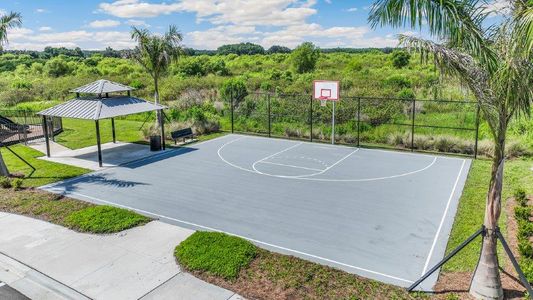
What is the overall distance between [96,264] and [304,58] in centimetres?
4618

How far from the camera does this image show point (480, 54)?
6055mm

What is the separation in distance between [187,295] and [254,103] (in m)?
18.3

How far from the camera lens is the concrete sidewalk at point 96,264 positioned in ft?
23.1

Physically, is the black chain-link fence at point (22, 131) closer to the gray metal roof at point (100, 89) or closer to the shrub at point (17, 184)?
the gray metal roof at point (100, 89)

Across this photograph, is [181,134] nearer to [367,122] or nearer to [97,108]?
[97,108]

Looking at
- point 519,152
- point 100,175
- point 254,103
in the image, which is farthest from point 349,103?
point 100,175

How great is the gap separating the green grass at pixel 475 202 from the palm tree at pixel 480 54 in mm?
1658

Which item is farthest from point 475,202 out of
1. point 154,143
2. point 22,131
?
point 22,131

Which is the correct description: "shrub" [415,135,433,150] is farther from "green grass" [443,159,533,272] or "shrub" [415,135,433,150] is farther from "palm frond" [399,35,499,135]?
"palm frond" [399,35,499,135]

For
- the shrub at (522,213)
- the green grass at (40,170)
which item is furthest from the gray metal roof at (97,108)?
the shrub at (522,213)

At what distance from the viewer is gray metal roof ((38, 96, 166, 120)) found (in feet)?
50.7

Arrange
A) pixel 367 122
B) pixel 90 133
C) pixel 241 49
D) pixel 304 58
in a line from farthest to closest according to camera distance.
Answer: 1. pixel 241 49
2. pixel 304 58
3. pixel 90 133
4. pixel 367 122

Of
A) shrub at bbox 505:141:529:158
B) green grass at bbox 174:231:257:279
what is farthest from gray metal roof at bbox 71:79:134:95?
shrub at bbox 505:141:529:158

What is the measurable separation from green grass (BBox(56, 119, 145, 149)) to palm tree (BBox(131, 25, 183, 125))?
109 inches
